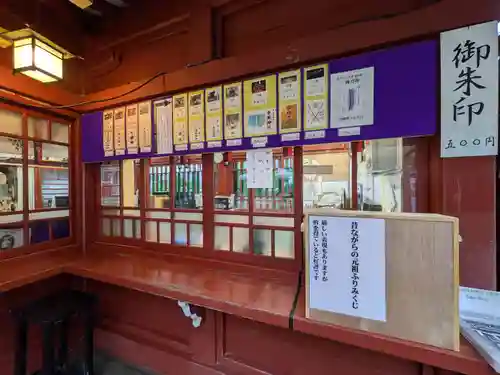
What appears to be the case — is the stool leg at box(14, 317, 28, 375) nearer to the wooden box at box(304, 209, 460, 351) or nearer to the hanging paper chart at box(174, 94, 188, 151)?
the hanging paper chart at box(174, 94, 188, 151)

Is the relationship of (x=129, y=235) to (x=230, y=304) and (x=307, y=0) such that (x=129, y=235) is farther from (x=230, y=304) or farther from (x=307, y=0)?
(x=307, y=0)

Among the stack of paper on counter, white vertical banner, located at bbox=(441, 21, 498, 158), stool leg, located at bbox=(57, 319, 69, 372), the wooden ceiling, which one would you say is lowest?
stool leg, located at bbox=(57, 319, 69, 372)

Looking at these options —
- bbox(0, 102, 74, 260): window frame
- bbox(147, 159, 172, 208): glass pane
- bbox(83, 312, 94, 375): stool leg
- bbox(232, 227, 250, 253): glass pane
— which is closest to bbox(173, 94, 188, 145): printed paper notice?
bbox(147, 159, 172, 208): glass pane

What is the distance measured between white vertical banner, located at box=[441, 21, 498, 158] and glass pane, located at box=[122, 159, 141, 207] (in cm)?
219

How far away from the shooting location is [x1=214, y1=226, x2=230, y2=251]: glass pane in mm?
2008

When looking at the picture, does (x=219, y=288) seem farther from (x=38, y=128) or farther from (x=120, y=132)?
(x=38, y=128)

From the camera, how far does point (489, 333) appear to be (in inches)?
41.0

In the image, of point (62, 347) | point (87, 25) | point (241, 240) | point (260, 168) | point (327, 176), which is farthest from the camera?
point (87, 25)

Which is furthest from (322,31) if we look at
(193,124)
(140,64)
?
(140,64)

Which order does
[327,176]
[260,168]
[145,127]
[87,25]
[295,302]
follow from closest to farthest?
[295,302]
[327,176]
[260,168]
[145,127]
[87,25]

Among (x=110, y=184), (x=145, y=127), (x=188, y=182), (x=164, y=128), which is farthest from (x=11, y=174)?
(x=188, y=182)

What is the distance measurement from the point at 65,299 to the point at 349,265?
1953mm

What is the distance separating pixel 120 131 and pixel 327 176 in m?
1.71

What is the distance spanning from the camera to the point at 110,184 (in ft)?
8.50
